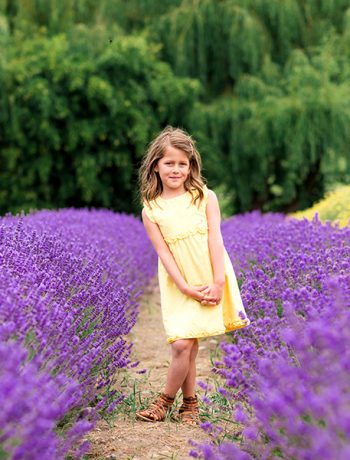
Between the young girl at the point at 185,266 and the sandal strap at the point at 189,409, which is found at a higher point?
the young girl at the point at 185,266

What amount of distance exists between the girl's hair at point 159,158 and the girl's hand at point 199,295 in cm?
46

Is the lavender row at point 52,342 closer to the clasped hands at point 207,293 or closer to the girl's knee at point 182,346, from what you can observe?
the girl's knee at point 182,346

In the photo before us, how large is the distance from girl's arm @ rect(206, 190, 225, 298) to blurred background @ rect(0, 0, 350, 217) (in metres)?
8.21

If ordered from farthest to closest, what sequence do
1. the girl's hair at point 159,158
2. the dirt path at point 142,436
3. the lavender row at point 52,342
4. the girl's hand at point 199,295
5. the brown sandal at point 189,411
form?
1. the girl's hair at point 159,158
2. the brown sandal at point 189,411
3. the girl's hand at point 199,295
4. the dirt path at point 142,436
5. the lavender row at point 52,342

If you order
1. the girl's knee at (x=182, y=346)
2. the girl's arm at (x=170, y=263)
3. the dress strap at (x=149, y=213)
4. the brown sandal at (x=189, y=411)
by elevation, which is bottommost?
the brown sandal at (x=189, y=411)

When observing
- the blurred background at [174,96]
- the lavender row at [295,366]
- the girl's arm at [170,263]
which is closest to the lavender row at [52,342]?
the girl's arm at [170,263]

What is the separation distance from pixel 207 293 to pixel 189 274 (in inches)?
Result: 5.5

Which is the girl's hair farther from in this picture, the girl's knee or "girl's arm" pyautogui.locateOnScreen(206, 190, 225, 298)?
the girl's knee

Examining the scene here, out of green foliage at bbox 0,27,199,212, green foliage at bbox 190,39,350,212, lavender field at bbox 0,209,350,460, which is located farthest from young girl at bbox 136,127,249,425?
green foliage at bbox 190,39,350,212

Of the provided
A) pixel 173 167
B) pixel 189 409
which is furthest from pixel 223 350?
pixel 173 167

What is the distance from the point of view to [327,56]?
12508 mm

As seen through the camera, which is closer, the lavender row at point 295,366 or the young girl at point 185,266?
the lavender row at point 295,366

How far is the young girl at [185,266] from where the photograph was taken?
138 inches

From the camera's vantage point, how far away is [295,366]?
2.83 meters
